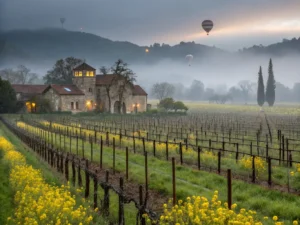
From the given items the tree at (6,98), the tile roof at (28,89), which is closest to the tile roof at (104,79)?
the tile roof at (28,89)

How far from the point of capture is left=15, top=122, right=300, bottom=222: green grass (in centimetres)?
1288

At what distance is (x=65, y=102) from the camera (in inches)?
3275

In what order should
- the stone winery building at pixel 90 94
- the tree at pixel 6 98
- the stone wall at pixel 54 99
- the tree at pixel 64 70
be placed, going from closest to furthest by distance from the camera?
1. the tree at pixel 6 98
2. the stone wall at pixel 54 99
3. the stone winery building at pixel 90 94
4. the tree at pixel 64 70

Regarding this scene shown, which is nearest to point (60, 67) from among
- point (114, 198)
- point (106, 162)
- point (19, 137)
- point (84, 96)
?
point (84, 96)

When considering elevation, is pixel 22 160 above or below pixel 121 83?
below

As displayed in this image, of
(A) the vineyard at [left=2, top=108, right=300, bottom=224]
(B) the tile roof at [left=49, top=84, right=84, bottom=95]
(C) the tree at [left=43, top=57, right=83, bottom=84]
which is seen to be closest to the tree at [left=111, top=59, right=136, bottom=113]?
(B) the tile roof at [left=49, top=84, right=84, bottom=95]

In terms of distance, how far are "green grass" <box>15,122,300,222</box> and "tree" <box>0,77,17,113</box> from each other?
59567 millimetres

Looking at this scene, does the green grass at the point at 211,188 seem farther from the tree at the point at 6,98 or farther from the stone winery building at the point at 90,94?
the stone winery building at the point at 90,94

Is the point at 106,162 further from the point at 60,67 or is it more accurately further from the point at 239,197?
the point at 60,67

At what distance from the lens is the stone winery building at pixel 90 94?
277 ft

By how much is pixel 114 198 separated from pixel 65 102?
229ft

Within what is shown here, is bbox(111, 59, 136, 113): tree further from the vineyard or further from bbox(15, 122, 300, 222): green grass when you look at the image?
bbox(15, 122, 300, 222): green grass

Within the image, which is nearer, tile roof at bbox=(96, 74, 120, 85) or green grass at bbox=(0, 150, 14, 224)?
green grass at bbox=(0, 150, 14, 224)

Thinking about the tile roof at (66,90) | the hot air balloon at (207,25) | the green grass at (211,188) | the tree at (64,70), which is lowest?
the green grass at (211,188)
